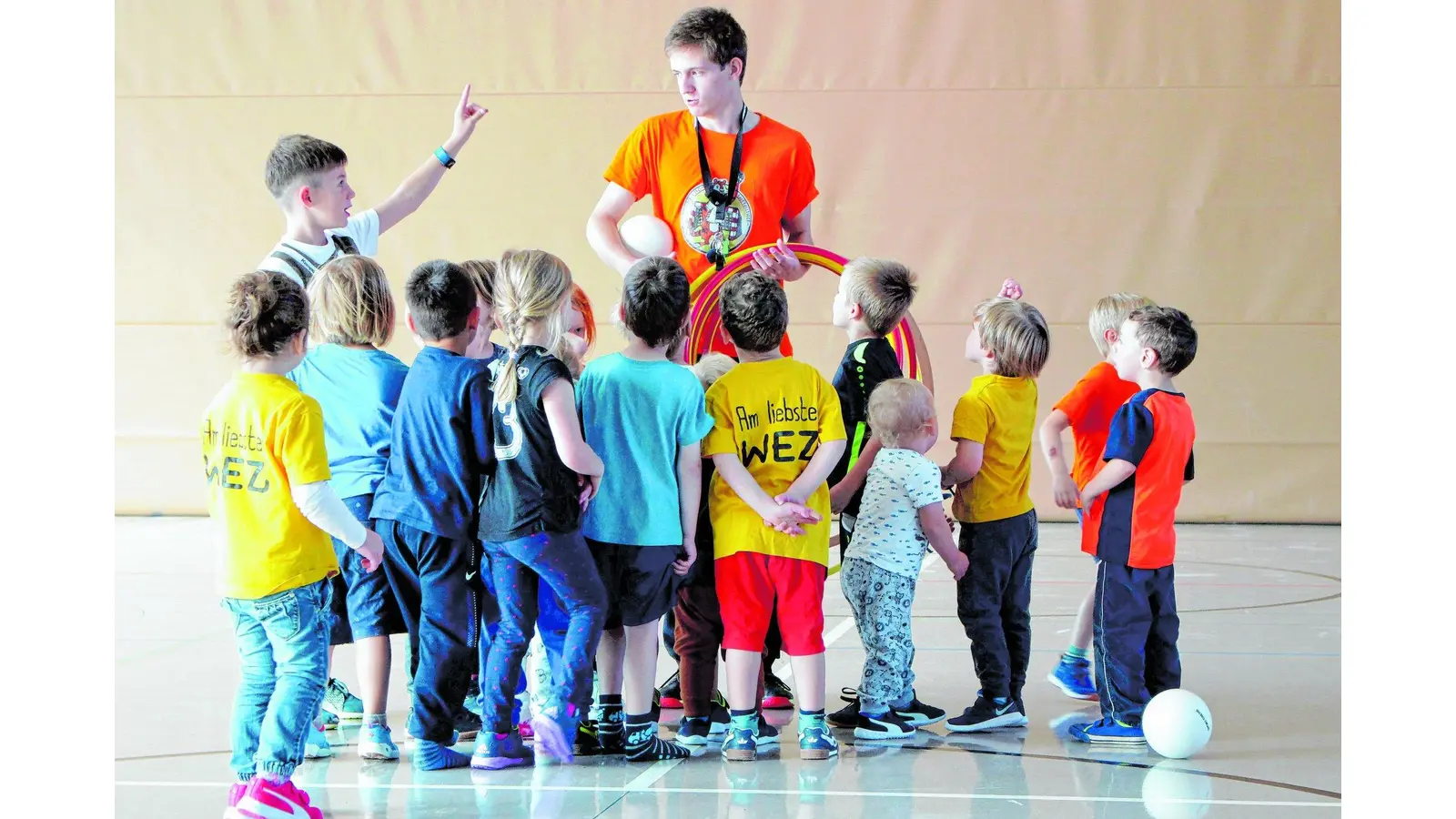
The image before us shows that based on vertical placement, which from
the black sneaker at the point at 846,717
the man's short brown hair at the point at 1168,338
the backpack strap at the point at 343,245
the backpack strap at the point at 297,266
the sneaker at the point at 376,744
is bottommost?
the black sneaker at the point at 846,717

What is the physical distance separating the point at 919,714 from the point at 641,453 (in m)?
1.13

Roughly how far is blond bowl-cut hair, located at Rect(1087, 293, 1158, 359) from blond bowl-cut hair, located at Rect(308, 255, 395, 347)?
6.53ft

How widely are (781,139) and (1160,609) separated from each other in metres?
1.79

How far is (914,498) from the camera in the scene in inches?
136

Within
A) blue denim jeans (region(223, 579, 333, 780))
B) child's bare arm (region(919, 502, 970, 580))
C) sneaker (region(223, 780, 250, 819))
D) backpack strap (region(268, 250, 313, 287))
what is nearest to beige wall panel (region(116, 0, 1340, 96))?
backpack strap (region(268, 250, 313, 287))

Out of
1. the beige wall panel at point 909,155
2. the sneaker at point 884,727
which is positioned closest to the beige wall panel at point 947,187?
the beige wall panel at point 909,155

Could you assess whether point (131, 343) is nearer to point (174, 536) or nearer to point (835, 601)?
point (174, 536)

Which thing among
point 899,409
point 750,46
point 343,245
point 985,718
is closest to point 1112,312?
point 899,409

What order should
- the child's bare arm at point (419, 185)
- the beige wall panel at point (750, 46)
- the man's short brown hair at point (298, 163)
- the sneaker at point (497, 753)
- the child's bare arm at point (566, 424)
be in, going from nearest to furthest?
Answer: the child's bare arm at point (566, 424), the sneaker at point (497, 753), the man's short brown hair at point (298, 163), the child's bare arm at point (419, 185), the beige wall panel at point (750, 46)

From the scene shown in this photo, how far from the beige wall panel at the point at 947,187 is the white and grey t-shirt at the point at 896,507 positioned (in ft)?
16.5

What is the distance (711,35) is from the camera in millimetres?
3826

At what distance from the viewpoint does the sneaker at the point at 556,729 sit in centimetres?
316

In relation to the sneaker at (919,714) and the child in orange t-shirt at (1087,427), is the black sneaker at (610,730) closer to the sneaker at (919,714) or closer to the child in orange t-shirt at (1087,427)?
the sneaker at (919,714)

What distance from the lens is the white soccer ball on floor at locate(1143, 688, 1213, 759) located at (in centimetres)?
322
